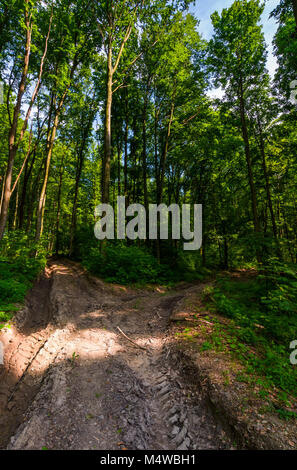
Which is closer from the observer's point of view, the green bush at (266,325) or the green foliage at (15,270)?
the green bush at (266,325)

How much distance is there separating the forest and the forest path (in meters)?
1.02

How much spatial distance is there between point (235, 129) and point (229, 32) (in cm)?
463

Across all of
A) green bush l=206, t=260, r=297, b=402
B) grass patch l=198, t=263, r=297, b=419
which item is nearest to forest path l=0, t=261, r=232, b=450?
grass patch l=198, t=263, r=297, b=419

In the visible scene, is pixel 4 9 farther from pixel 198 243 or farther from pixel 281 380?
pixel 198 243

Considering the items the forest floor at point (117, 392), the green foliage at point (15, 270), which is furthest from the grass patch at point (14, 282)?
the forest floor at point (117, 392)

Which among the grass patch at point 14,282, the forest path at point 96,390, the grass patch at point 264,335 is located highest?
the grass patch at point 14,282

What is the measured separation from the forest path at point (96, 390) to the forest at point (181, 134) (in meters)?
1.02

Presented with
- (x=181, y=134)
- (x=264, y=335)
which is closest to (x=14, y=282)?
(x=264, y=335)

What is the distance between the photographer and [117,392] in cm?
363

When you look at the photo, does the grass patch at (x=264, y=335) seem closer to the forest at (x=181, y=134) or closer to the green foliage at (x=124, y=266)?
the forest at (x=181, y=134)

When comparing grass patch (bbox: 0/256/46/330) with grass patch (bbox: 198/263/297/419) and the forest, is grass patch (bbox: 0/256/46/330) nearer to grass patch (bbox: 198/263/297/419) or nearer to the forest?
the forest

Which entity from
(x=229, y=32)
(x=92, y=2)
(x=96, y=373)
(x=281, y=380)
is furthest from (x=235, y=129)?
(x=96, y=373)

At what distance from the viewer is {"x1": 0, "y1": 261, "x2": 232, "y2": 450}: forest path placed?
2.79 metres

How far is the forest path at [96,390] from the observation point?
2.79 m
